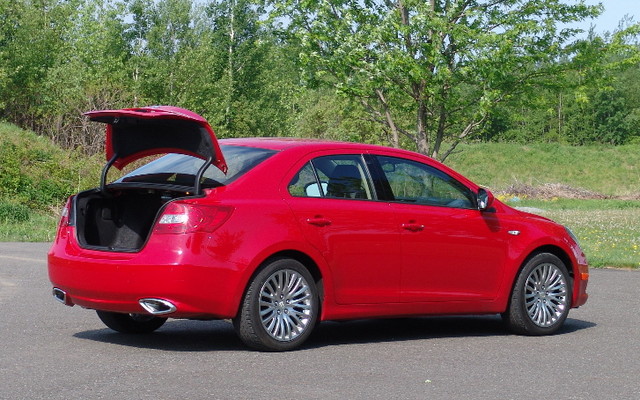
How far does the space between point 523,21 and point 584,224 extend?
5783mm

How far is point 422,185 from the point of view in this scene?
9.19 metres

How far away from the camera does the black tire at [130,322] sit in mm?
8883

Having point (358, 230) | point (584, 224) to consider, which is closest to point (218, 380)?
point (358, 230)

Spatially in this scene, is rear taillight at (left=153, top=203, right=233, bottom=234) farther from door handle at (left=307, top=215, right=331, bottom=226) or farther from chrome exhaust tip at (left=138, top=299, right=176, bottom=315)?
door handle at (left=307, top=215, right=331, bottom=226)

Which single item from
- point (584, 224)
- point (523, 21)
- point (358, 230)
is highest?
point (523, 21)

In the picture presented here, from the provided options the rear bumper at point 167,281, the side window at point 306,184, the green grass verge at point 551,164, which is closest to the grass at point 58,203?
the side window at point 306,184

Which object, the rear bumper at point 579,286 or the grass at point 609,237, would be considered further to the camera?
the grass at point 609,237

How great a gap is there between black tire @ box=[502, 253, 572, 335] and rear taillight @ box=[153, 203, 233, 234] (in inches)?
118

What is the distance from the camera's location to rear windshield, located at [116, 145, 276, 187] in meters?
8.07

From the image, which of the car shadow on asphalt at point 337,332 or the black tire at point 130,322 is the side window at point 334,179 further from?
the black tire at point 130,322

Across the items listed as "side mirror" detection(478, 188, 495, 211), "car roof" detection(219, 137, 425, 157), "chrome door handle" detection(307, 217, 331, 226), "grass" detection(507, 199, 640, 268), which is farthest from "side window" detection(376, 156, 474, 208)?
"grass" detection(507, 199, 640, 268)

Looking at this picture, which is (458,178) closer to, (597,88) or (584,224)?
(584,224)

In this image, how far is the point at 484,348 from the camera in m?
8.55

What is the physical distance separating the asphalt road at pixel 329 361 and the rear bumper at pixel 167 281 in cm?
36
